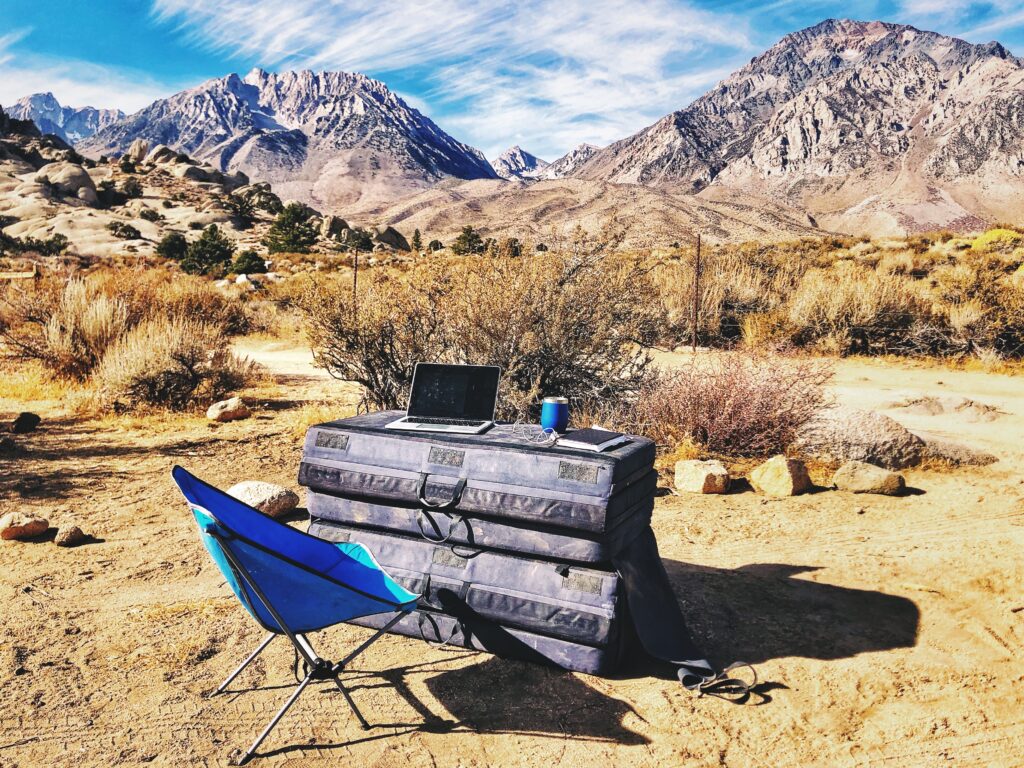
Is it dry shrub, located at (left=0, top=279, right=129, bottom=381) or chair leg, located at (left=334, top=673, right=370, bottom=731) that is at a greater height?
dry shrub, located at (left=0, top=279, right=129, bottom=381)

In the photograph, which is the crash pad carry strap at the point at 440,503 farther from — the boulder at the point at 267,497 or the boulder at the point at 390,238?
the boulder at the point at 390,238

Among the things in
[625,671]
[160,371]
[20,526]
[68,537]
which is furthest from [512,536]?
[160,371]

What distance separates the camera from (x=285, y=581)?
2736 millimetres

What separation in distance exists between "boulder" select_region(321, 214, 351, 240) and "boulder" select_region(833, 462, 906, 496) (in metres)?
47.0

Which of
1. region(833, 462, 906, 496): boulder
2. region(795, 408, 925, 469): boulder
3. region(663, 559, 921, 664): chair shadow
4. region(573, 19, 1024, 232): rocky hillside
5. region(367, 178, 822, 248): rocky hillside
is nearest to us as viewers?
region(663, 559, 921, 664): chair shadow

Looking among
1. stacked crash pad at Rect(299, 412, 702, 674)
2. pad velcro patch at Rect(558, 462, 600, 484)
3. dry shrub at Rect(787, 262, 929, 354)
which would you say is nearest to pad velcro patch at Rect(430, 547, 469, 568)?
stacked crash pad at Rect(299, 412, 702, 674)

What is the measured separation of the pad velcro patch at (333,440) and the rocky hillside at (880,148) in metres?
113

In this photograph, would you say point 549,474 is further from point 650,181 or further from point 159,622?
point 650,181

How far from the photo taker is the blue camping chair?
2.59m

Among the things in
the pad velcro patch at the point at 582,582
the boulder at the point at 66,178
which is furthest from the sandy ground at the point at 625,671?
the boulder at the point at 66,178

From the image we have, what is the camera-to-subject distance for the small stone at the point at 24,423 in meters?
7.38

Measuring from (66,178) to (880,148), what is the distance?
433ft

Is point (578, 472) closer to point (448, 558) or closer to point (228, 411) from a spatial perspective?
point (448, 558)

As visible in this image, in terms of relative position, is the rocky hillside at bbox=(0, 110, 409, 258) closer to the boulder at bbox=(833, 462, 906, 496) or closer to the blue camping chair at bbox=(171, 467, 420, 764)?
the boulder at bbox=(833, 462, 906, 496)
